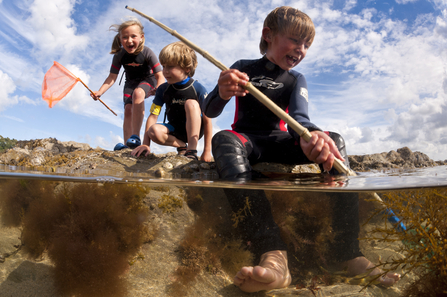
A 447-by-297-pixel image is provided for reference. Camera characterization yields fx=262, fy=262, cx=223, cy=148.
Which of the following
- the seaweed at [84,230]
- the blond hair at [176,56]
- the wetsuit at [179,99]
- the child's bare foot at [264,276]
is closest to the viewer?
the child's bare foot at [264,276]

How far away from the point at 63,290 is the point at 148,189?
3.53 feet

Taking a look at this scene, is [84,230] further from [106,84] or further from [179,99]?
[106,84]

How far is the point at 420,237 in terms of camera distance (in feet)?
7.69

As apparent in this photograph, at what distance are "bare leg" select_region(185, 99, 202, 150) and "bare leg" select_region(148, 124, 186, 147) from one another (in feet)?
1.58

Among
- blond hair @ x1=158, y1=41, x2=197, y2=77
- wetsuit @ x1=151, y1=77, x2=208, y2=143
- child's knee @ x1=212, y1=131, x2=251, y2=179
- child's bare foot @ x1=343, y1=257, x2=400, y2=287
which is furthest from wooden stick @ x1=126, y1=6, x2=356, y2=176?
wetsuit @ x1=151, y1=77, x2=208, y2=143

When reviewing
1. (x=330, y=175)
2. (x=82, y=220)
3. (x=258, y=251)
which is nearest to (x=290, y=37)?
(x=330, y=175)

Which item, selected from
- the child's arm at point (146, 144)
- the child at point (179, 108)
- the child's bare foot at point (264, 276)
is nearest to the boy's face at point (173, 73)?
the child at point (179, 108)

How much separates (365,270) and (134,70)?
19.4ft

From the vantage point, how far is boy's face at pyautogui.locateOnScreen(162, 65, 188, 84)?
4.66m

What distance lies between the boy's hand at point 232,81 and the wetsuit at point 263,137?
59 centimetres

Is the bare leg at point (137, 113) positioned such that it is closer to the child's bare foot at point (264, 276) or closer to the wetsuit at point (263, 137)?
the wetsuit at point (263, 137)

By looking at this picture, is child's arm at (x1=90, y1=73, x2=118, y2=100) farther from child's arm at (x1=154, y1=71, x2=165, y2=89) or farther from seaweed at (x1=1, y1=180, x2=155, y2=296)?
seaweed at (x1=1, y1=180, x2=155, y2=296)

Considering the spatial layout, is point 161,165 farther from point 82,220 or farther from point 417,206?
point 417,206

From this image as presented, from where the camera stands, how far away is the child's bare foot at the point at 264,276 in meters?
1.95
